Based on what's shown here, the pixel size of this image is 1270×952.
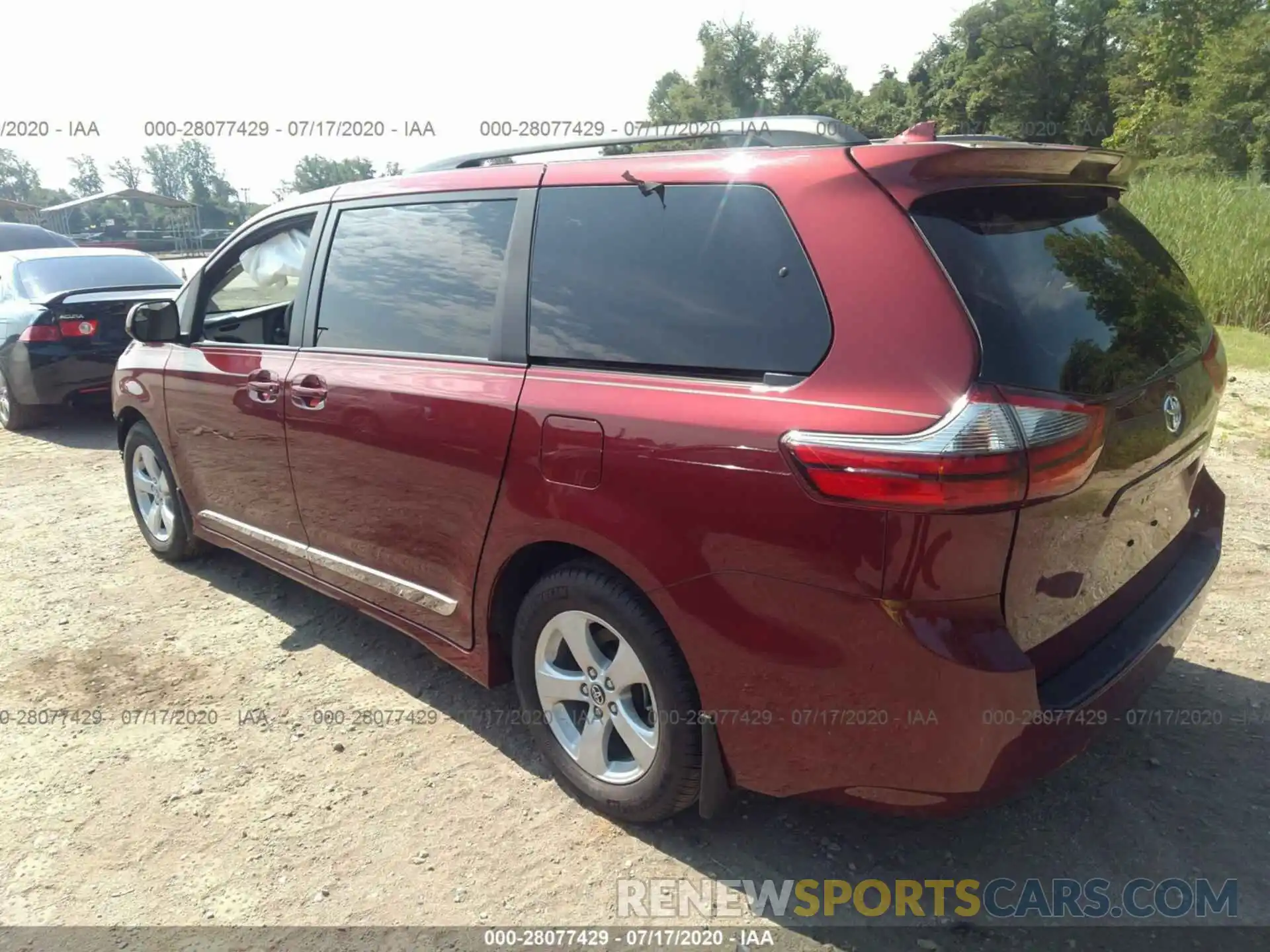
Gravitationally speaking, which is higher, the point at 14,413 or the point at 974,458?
the point at 974,458

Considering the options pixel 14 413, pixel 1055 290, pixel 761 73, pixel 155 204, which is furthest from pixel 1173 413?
pixel 761 73

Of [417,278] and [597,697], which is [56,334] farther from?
[597,697]

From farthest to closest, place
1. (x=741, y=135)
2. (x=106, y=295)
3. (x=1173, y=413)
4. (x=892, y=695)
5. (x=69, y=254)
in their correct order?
(x=69, y=254) → (x=106, y=295) → (x=741, y=135) → (x=1173, y=413) → (x=892, y=695)

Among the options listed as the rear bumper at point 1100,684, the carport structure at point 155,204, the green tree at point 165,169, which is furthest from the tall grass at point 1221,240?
the green tree at point 165,169

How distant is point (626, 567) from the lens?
2254 mm

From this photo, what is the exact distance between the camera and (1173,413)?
220cm

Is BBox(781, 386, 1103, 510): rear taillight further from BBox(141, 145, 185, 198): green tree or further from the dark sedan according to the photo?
BBox(141, 145, 185, 198): green tree

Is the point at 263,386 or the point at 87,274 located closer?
the point at 263,386

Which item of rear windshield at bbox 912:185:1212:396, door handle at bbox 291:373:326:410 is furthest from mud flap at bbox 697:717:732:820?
door handle at bbox 291:373:326:410

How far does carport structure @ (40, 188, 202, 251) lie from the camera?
130 feet

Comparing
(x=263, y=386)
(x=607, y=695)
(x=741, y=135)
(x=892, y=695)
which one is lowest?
(x=607, y=695)

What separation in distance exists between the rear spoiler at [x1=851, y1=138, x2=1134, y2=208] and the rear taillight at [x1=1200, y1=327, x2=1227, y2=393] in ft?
2.46

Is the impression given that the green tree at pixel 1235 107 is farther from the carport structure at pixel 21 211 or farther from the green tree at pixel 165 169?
the green tree at pixel 165 169

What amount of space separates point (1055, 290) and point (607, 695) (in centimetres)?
157
